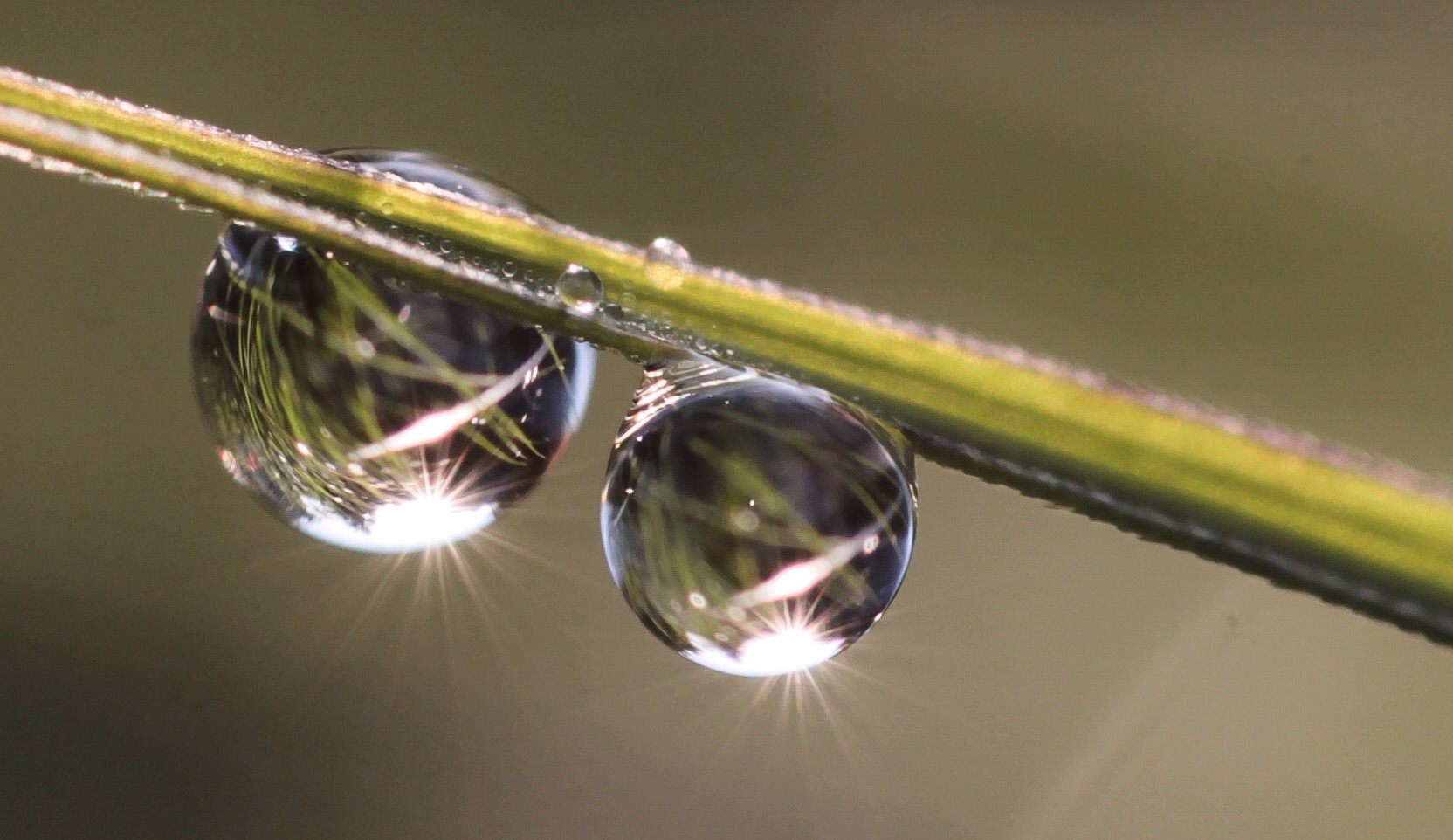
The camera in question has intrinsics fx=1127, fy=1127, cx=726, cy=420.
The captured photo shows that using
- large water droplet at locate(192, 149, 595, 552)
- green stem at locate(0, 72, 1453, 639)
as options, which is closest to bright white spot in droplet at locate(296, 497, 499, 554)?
large water droplet at locate(192, 149, 595, 552)

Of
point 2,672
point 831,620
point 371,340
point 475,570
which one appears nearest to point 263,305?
point 371,340

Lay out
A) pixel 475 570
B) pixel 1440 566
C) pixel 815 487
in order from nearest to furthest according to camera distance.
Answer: pixel 1440 566, pixel 815 487, pixel 475 570

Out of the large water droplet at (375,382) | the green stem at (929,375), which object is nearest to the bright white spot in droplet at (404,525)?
the large water droplet at (375,382)

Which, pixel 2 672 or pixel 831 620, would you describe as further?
pixel 2 672

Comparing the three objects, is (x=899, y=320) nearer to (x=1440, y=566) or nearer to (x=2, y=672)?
(x=1440, y=566)

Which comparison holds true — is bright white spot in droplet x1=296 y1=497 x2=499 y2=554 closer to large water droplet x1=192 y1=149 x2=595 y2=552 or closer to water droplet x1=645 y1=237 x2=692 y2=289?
large water droplet x1=192 y1=149 x2=595 y2=552
